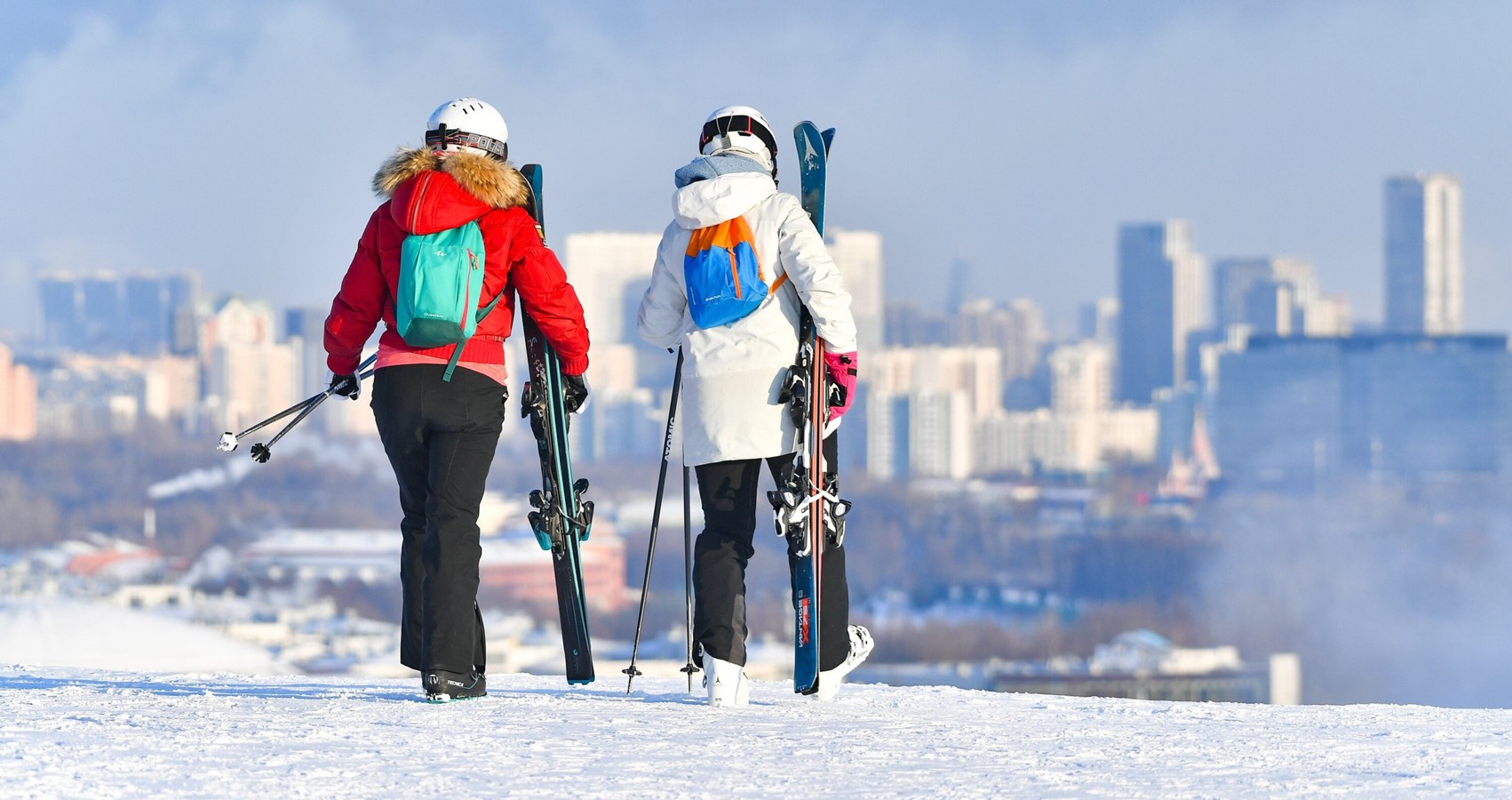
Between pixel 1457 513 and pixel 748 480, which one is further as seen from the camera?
pixel 1457 513

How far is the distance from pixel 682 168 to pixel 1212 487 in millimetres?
108189

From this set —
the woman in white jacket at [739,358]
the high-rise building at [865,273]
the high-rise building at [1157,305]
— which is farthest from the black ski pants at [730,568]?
the high-rise building at [1157,305]

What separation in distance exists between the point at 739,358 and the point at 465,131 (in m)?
0.77

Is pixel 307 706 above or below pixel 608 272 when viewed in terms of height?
below

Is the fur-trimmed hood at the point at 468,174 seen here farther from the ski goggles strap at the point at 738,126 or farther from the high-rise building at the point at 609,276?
the high-rise building at the point at 609,276

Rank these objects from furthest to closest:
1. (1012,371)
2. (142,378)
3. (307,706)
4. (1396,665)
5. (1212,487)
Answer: (1012,371) → (1212,487) → (142,378) → (1396,665) → (307,706)

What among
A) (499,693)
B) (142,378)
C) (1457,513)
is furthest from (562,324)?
(1457,513)

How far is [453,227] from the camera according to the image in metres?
4.46

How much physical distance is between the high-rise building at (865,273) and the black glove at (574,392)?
367 ft

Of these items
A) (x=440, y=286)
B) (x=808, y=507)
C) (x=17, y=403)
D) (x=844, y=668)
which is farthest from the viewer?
(x=17, y=403)

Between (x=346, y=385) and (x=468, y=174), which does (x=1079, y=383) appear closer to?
(x=346, y=385)

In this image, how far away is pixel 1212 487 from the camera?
361 feet

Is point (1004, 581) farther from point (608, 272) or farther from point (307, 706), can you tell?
point (307, 706)

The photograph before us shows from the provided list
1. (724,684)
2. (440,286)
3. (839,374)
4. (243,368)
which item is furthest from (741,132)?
(243,368)
